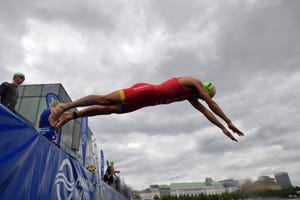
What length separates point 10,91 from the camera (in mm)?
4508

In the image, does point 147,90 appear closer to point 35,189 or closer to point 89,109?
point 89,109

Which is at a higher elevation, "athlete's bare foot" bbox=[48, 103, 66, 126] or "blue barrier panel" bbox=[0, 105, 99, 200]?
"athlete's bare foot" bbox=[48, 103, 66, 126]

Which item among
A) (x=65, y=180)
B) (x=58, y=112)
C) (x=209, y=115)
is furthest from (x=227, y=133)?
(x=58, y=112)

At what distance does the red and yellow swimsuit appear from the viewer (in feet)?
11.5

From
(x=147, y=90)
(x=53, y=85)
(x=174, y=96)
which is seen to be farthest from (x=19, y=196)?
(x=53, y=85)

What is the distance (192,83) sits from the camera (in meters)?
3.60

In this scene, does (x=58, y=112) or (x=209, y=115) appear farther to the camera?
(x=209, y=115)

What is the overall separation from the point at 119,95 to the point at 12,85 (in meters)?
2.58

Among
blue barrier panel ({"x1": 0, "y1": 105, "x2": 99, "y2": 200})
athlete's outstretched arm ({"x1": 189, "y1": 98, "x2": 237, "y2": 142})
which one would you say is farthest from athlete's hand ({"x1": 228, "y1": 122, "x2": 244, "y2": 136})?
blue barrier panel ({"x1": 0, "y1": 105, "x2": 99, "y2": 200})

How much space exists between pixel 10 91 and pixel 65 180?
95.6 inches

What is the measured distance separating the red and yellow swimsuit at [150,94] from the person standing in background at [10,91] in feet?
8.16

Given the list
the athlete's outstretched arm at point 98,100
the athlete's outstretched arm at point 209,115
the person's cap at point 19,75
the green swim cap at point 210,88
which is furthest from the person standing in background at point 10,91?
the green swim cap at point 210,88

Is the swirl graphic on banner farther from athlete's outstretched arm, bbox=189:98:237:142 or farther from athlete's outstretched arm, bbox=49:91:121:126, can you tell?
athlete's outstretched arm, bbox=189:98:237:142

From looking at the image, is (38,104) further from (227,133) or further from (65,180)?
(227,133)
